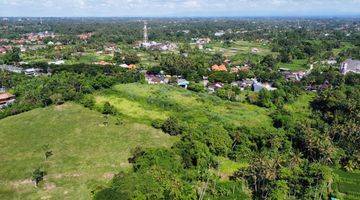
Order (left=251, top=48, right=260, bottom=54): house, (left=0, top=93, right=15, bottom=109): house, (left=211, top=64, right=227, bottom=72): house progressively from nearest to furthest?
1. (left=0, top=93, right=15, bottom=109): house
2. (left=211, top=64, right=227, bottom=72): house
3. (left=251, top=48, right=260, bottom=54): house

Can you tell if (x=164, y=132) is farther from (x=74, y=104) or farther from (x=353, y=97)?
(x=353, y=97)

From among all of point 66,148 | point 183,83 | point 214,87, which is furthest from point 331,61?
point 66,148

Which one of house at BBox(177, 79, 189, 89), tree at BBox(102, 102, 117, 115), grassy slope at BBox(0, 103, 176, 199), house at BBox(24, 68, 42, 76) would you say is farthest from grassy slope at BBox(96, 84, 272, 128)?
house at BBox(24, 68, 42, 76)

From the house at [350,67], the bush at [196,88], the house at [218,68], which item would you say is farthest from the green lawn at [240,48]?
the bush at [196,88]

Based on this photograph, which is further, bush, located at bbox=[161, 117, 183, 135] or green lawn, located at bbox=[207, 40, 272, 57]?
green lawn, located at bbox=[207, 40, 272, 57]

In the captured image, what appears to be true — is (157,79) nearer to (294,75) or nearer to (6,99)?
(6,99)

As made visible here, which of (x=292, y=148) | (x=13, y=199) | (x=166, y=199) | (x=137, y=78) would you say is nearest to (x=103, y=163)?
(x=13, y=199)

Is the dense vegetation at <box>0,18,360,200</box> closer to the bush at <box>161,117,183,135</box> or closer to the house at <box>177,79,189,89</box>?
the bush at <box>161,117,183,135</box>

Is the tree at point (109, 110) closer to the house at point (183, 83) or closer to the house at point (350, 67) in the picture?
the house at point (183, 83)
